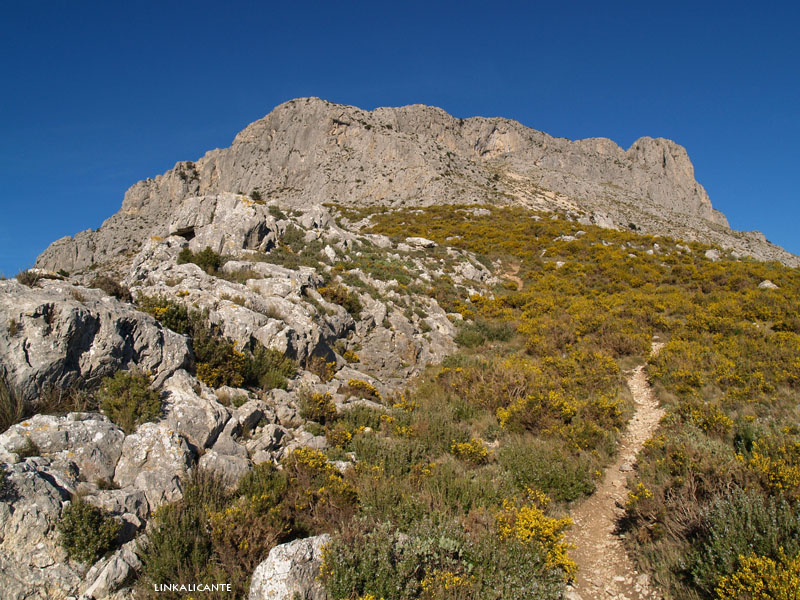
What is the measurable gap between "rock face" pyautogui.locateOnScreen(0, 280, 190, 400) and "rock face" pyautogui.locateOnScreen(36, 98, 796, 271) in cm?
3987

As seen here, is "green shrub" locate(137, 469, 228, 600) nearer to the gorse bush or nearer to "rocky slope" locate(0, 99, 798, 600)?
"rocky slope" locate(0, 99, 798, 600)

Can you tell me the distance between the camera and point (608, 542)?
5566 mm

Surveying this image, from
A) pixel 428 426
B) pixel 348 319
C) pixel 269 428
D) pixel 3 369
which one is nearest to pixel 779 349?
pixel 428 426

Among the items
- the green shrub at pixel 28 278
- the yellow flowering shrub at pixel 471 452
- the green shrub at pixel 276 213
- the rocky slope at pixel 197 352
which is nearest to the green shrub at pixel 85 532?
the rocky slope at pixel 197 352

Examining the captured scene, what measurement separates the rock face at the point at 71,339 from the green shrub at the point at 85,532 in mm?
2315

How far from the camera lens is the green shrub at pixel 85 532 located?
3.92m

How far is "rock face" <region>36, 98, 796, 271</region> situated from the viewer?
5522 centimetres

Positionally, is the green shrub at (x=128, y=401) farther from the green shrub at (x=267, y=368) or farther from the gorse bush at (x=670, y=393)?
the gorse bush at (x=670, y=393)

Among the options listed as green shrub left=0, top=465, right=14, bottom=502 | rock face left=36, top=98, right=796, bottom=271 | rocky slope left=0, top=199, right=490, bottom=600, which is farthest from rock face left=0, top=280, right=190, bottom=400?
rock face left=36, top=98, right=796, bottom=271

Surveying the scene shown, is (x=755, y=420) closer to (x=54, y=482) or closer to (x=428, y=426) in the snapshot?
(x=428, y=426)

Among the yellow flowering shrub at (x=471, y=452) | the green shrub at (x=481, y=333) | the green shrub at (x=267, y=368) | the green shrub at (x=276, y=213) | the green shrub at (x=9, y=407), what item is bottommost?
the yellow flowering shrub at (x=471, y=452)

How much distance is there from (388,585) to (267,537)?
4.96 feet

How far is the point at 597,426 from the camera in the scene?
8070 millimetres

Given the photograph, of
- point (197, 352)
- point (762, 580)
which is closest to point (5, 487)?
point (197, 352)
